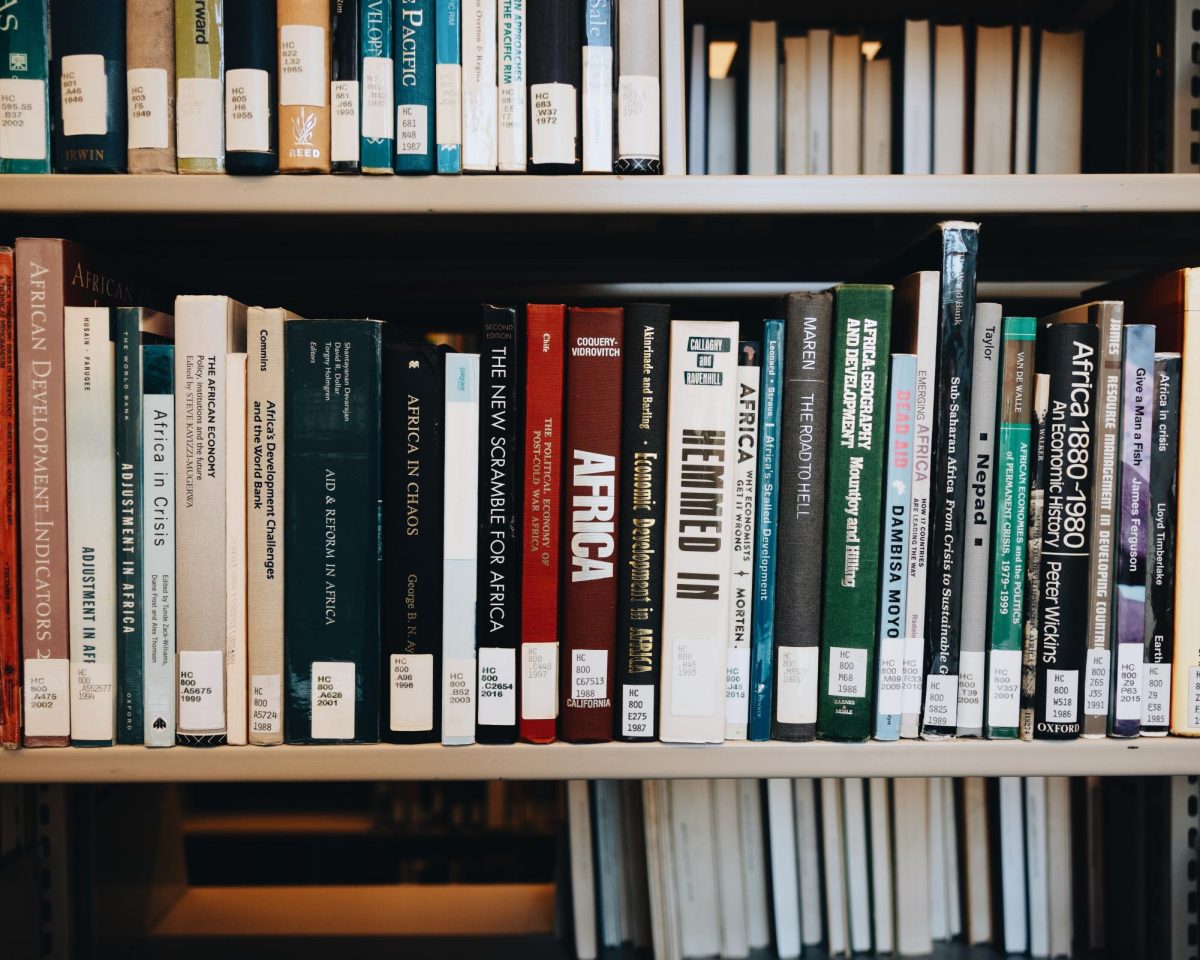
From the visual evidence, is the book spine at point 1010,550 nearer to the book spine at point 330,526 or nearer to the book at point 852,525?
the book at point 852,525

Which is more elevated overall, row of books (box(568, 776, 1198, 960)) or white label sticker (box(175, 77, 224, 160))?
white label sticker (box(175, 77, 224, 160))

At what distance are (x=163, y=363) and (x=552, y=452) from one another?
1.06 ft

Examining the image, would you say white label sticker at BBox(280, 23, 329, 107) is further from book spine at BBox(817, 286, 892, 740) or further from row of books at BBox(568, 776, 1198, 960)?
row of books at BBox(568, 776, 1198, 960)

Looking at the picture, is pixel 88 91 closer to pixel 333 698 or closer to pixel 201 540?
pixel 201 540

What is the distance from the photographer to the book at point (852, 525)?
62cm

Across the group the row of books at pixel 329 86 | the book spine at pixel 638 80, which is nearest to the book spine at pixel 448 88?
the row of books at pixel 329 86

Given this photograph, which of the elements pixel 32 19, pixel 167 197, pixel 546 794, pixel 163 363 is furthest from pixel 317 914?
pixel 32 19

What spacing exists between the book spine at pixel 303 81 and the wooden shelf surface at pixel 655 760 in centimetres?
48

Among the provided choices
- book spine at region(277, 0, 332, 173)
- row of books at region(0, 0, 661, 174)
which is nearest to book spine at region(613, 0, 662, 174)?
row of books at region(0, 0, 661, 174)

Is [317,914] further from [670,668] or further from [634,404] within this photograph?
[634,404]

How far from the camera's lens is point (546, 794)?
4.68 feet

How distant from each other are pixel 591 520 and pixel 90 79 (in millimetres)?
543

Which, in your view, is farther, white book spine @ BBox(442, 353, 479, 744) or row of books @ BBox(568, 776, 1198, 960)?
row of books @ BBox(568, 776, 1198, 960)

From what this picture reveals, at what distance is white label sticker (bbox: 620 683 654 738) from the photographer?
2.07ft
